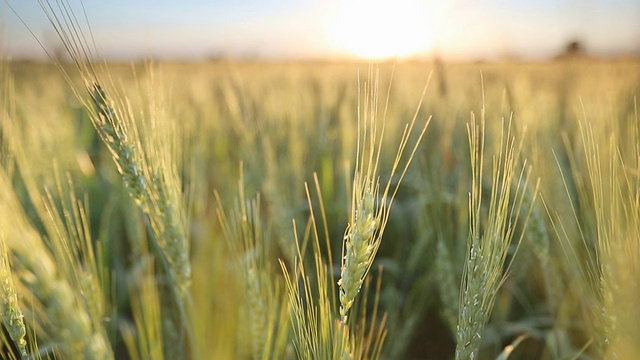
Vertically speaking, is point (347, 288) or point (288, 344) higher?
point (347, 288)

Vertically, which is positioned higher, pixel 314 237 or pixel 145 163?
pixel 145 163

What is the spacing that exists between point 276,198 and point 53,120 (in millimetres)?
1294

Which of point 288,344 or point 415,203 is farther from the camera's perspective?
point 415,203

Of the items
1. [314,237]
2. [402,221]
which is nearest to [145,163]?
[314,237]

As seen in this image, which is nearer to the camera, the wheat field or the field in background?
the wheat field

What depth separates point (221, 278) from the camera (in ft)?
3.78

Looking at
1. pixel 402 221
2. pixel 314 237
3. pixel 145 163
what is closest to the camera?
pixel 145 163

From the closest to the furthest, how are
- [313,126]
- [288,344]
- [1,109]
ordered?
[288,344] < [1,109] < [313,126]

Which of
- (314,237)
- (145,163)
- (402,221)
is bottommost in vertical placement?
(402,221)

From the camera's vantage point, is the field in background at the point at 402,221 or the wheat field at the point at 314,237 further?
the field in background at the point at 402,221

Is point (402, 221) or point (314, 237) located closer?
point (314, 237)

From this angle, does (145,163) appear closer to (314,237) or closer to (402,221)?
(314,237)

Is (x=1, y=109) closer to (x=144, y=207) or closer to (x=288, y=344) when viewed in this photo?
(x=144, y=207)

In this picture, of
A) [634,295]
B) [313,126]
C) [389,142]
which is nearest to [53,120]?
[313,126]
